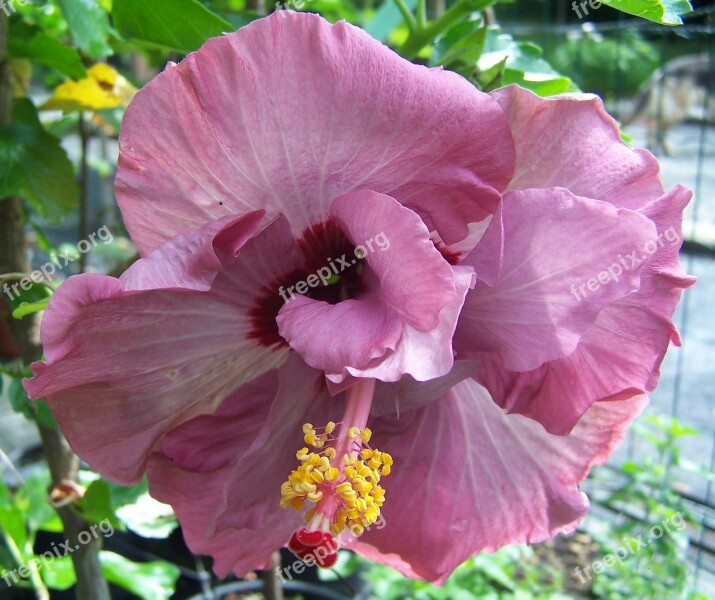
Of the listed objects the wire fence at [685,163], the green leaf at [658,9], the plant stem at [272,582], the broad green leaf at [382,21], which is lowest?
the wire fence at [685,163]

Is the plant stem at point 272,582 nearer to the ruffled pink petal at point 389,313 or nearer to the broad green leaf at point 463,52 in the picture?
the ruffled pink petal at point 389,313

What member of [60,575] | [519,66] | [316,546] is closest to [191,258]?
[316,546]

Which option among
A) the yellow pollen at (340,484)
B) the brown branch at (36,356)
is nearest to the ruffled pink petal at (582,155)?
the yellow pollen at (340,484)

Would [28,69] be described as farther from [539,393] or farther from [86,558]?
[539,393]

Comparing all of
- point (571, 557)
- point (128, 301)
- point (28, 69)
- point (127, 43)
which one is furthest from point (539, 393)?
point (571, 557)

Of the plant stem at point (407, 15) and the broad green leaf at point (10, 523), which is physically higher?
the plant stem at point (407, 15)

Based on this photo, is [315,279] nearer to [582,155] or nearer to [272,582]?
[582,155]

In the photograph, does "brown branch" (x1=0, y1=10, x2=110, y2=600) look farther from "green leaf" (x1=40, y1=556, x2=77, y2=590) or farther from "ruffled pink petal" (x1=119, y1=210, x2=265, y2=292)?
"green leaf" (x1=40, y1=556, x2=77, y2=590)

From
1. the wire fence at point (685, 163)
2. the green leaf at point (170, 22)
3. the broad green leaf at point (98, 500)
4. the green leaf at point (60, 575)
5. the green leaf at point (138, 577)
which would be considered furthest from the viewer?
the wire fence at point (685, 163)
